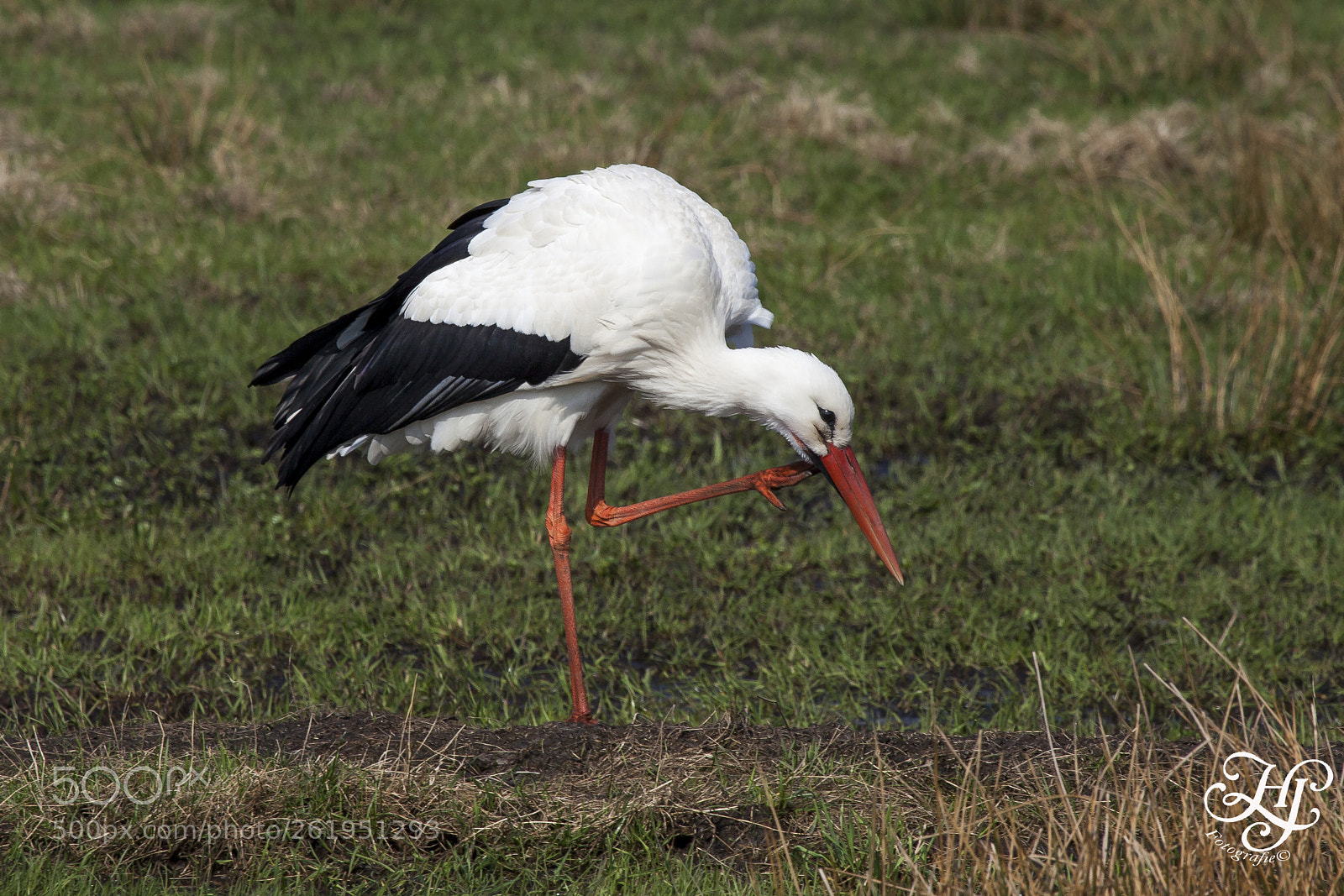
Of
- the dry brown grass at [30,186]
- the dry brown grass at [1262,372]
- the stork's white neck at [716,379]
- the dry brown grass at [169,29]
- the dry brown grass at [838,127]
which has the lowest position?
the dry brown grass at [1262,372]

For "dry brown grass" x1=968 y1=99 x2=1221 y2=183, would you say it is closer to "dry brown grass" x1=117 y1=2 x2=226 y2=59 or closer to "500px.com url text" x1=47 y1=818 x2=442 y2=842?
"dry brown grass" x1=117 y1=2 x2=226 y2=59

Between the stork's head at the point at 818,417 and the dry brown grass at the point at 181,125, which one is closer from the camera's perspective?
the stork's head at the point at 818,417

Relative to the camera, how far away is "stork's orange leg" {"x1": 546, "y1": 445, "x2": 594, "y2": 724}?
12.6 ft

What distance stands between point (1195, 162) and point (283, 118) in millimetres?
5488

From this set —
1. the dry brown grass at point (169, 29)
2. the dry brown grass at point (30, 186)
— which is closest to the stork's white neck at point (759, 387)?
the dry brown grass at point (30, 186)

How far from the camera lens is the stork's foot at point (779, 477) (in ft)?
12.7

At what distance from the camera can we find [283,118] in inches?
330

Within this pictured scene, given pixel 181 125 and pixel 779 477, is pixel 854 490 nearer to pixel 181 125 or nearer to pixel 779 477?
pixel 779 477

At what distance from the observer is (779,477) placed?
12.9 ft

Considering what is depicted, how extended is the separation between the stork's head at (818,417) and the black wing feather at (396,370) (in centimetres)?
59

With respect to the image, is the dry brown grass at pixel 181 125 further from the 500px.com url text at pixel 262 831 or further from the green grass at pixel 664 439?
the 500px.com url text at pixel 262 831

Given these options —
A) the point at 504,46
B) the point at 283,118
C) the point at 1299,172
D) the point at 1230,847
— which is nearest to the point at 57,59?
the point at 283,118

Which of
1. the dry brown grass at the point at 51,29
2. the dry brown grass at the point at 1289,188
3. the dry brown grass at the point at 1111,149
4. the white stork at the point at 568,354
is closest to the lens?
the white stork at the point at 568,354

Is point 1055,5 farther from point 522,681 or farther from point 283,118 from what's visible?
point 522,681
